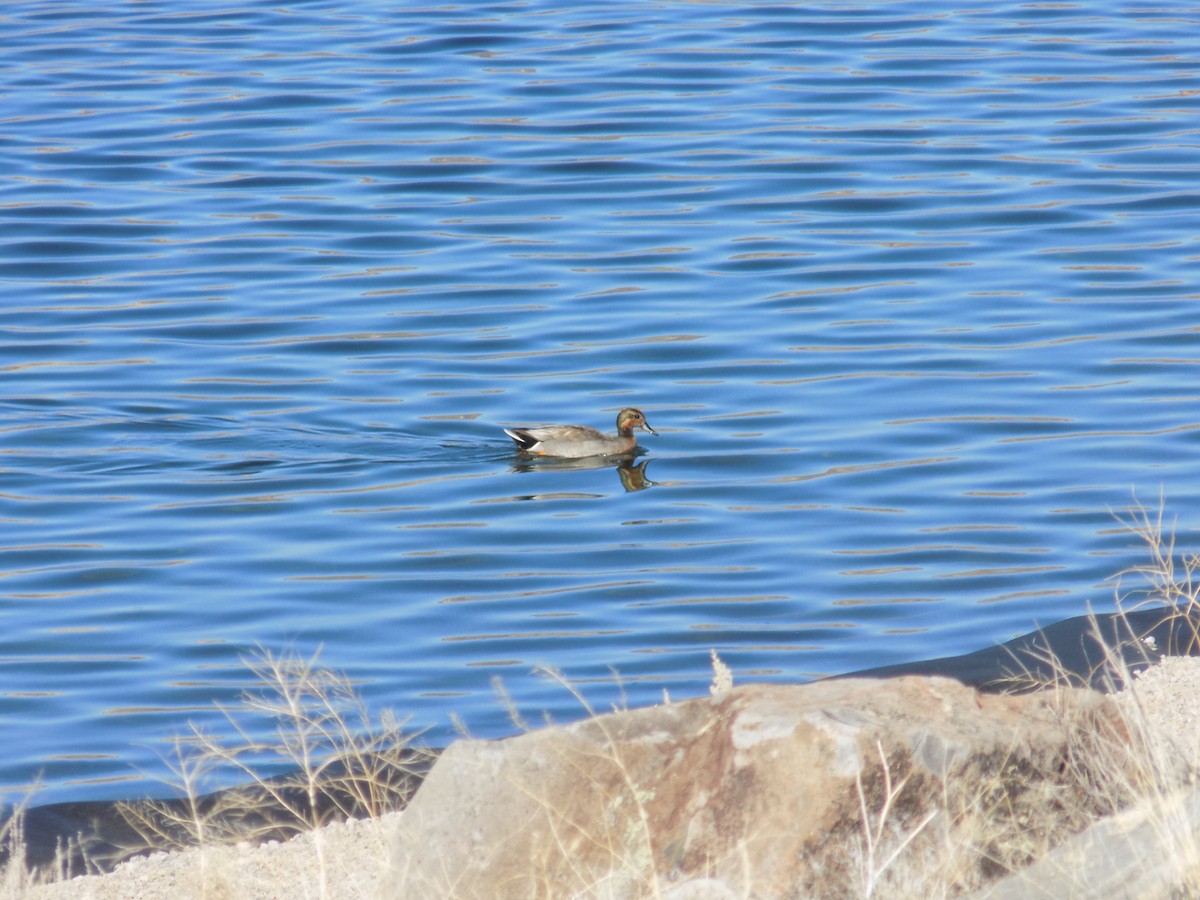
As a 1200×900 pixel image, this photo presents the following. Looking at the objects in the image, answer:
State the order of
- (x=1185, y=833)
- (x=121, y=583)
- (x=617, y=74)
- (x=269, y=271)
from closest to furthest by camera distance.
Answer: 1. (x=1185, y=833)
2. (x=121, y=583)
3. (x=269, y=271)
4. (x=617, y=74)

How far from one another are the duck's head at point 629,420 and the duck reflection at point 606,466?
21cm

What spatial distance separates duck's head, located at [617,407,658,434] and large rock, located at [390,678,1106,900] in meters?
7.21

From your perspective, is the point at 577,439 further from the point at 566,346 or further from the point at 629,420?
the point at 566,346

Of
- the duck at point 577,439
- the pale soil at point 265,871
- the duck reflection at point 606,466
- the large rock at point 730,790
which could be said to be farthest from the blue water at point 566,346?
the large rock at point 730,790

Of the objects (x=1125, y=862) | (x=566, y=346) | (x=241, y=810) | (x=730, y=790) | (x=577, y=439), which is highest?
(x=566, y=346)

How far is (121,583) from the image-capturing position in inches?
396

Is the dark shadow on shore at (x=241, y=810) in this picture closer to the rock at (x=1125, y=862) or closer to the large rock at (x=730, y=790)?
the large rock at (x=730, y=790)

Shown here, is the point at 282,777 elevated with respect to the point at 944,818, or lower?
lower

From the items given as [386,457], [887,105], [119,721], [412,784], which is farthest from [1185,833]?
[887,105]

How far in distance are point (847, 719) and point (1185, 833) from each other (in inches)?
35.4

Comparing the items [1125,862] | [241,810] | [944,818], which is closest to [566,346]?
[241,810]

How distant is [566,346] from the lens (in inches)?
566

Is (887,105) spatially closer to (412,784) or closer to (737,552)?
(737,552)

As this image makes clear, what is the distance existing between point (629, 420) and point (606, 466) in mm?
353
